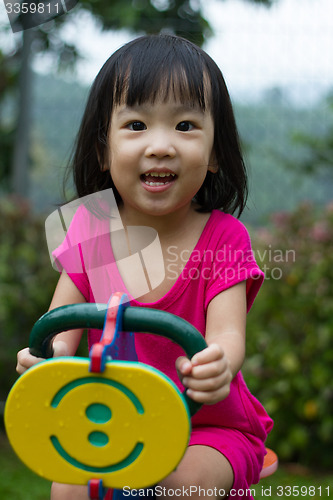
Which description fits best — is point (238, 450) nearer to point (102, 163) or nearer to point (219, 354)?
point (219, 354)

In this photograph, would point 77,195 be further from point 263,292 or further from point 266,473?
point 263,292

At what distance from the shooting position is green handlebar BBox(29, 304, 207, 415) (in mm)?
1021

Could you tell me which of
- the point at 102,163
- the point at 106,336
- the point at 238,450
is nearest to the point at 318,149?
the point at 102,163

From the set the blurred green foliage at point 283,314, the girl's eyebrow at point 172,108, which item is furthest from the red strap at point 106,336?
the blurred green foliage at point 283,314

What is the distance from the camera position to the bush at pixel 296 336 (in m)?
2.89

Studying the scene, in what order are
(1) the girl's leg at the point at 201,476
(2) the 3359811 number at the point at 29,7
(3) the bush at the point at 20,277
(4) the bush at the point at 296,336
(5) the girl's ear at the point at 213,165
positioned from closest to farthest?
1. (1) the girl's leg at the point at 201,476
2. (5) the girl's ear at the point at 213,165
3. (4) the bush at the point at 296,336
4. (3) the bush at the point at 20,277
5. (2) the 3359811 number at the point at 29,7

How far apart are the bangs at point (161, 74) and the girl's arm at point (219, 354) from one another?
0.46 m

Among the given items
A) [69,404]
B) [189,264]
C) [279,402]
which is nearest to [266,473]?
[189,264]

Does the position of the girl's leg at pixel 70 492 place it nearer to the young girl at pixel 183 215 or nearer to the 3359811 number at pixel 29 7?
the young girl at pixel 183 215

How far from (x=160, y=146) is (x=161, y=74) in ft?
0.59

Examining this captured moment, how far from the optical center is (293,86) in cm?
390

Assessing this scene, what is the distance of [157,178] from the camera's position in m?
1.36

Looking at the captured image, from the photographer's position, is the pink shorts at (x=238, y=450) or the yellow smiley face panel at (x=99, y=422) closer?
the yellow smiley face panel at (x=99, y=422)

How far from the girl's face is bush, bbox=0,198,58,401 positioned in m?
2.00
